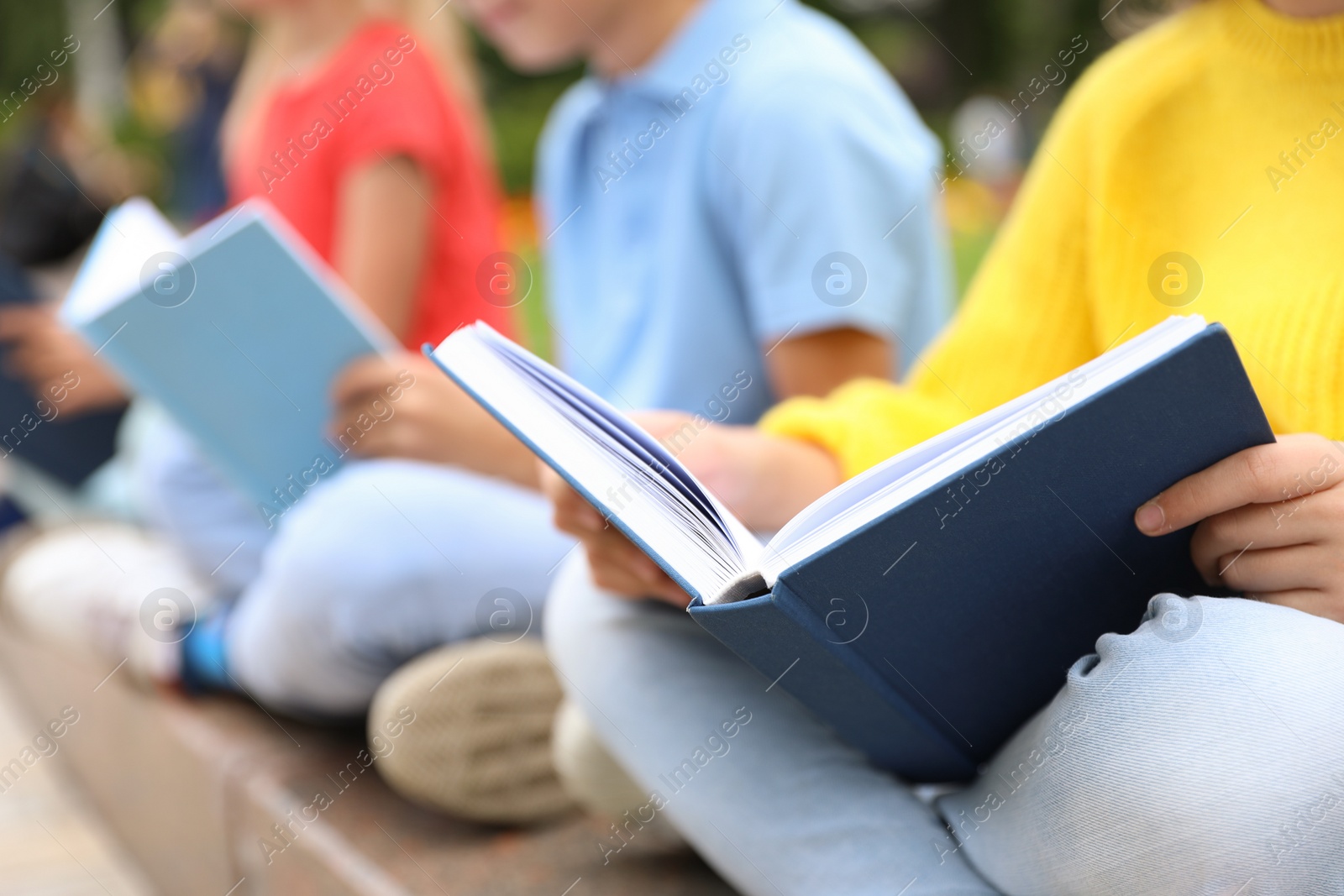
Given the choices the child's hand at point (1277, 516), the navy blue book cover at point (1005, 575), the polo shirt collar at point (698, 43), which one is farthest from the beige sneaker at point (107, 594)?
the child's hand at point (1277, 516)

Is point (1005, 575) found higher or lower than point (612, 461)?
lower

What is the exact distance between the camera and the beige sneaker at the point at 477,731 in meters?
1.13

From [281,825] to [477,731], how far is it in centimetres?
23

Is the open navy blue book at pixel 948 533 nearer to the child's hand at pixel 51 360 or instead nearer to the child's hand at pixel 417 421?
the child's hand at pixel 417 421

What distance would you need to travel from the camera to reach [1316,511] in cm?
61

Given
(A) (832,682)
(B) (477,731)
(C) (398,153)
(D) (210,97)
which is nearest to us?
(A) (832,682)

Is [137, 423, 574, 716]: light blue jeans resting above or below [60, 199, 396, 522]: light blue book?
below

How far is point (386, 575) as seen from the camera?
1.20 meters

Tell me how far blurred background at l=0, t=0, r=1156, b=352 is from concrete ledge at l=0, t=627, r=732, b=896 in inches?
35.9

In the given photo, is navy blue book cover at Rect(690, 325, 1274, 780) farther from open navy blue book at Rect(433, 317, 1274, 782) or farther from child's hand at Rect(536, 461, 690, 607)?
child's hand at Rect(536, 461, 690, 607)

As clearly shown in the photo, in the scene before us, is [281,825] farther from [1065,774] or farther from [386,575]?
[1065,774]

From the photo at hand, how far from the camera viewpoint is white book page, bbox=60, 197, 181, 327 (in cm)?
126

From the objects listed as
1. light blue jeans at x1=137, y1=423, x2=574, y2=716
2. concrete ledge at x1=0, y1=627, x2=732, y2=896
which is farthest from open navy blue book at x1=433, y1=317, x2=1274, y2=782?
light blue jeans at x1=137, y1=423, x2=574, y2=716

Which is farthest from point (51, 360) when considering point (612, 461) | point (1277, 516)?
point (1277, 516)
